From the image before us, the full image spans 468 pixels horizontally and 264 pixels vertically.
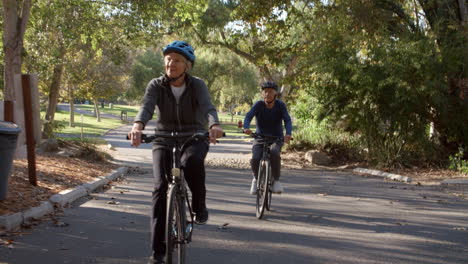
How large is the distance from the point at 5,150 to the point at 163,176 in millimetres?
3349

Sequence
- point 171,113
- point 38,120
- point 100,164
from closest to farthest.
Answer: point 171,113 < point 38,120 < point 100,164

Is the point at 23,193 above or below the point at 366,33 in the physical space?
below

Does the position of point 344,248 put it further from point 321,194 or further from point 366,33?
point 366,33

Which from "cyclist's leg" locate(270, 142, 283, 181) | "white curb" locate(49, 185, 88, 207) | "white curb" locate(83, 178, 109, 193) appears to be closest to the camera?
"white curb" locate(49, 185, 88, 207)

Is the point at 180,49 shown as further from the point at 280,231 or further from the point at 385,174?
the point at 385,174

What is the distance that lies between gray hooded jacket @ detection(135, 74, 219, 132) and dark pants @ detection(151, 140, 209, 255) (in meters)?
0.23

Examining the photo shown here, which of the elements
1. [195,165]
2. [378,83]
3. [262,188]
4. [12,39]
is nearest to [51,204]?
[262,188]

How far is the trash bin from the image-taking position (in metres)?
6.99

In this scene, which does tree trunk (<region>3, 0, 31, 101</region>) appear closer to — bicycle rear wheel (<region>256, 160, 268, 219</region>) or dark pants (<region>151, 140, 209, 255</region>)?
bicycle rear wheel (<region>256, 160, 268, 219</region>)

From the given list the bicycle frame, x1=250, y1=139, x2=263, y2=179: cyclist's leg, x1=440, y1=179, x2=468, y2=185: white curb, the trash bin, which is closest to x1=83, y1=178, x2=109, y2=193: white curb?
the trash bin

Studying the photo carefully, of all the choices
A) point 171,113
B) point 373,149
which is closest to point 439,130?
point 373,149

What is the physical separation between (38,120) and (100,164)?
5792 millimetres

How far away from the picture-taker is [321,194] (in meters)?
11.1

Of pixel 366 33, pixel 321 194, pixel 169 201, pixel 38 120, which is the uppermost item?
pixel 366 33
